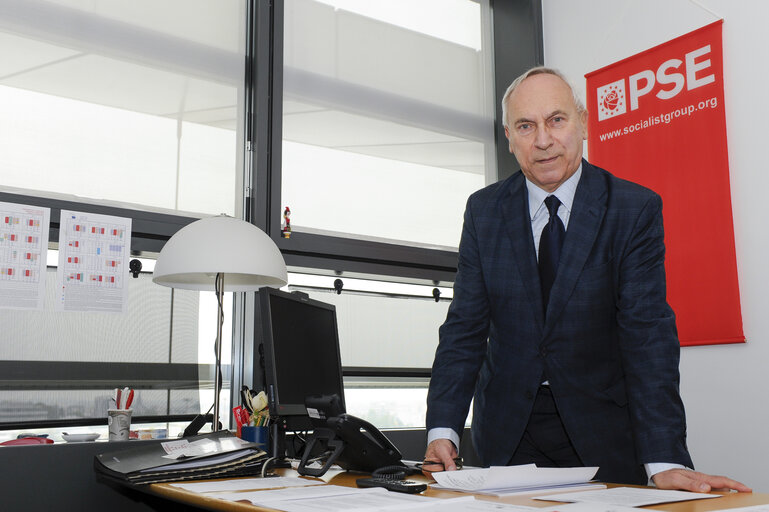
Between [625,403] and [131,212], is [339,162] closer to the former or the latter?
[131,212]

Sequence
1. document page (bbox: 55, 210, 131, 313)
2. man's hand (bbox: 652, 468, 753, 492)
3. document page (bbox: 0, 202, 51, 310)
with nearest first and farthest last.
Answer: man's hand (bbox: 652, 468, 753, 492)
document page (bbox: 0, 202, 51, 310)
document page (bbox: 55, 210, 131, 313)

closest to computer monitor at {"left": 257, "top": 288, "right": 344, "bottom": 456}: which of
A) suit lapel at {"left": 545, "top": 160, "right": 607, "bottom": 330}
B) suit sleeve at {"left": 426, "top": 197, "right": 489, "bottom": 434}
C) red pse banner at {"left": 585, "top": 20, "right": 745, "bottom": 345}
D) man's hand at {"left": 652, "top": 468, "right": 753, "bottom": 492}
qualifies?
suit sleeve at {"left": 426, "top": 197, "right": 489, "bottom": 434}

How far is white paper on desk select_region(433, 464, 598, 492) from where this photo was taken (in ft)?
4.01

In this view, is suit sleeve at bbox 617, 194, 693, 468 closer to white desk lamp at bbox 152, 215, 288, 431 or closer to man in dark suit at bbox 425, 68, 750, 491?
man in dark suit at bbox 425, 68, 750, 491

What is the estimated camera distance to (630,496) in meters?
1.14

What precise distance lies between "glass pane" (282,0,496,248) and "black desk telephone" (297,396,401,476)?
1.37 m

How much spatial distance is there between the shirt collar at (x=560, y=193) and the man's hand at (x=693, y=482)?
65 centimetres

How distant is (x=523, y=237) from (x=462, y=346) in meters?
0.29

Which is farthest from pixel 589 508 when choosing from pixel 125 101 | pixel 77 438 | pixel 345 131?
pixel 345 131

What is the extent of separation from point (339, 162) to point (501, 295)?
166 cm

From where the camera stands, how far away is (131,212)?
2551mm

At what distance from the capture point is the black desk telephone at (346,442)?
5.24 feet

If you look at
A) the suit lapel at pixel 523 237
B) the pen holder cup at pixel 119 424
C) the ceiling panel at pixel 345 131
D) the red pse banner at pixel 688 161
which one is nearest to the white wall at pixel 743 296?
the red pse banner at pixel 688 161

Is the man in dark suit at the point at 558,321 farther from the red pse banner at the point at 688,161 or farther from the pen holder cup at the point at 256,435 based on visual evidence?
the red pse banner at the point at 688,161
